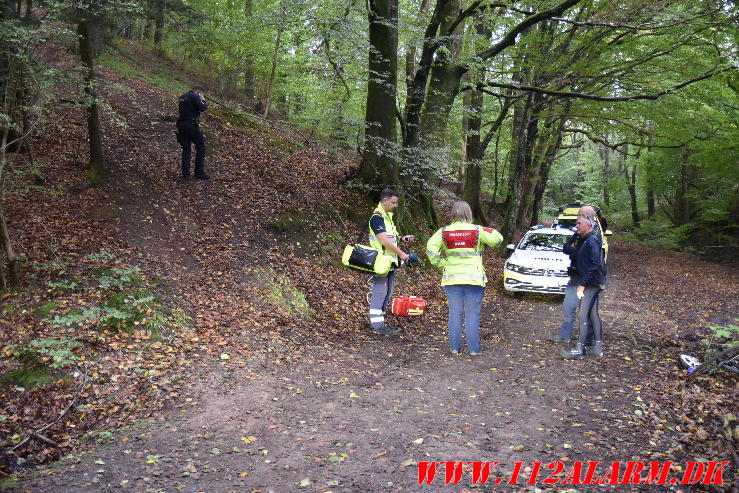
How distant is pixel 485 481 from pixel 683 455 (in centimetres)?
183

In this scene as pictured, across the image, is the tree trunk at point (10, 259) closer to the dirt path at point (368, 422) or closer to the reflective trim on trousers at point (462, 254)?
the dirt path at point (368, 422)

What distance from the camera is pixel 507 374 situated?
6.23 m

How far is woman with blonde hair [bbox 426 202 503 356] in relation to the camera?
6.51 m

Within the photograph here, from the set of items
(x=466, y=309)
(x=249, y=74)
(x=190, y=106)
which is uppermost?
(x=249, y=74)

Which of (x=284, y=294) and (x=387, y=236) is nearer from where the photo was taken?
(x=387, y=236)

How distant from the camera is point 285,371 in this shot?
5996mm

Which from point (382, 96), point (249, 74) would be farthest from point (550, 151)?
point (249, 74)

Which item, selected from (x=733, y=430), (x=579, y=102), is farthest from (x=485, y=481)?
(x=579, y=102)

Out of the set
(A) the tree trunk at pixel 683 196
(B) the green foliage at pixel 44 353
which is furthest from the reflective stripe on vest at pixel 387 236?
Answer: (A) the tree trunk at pixel 683 196

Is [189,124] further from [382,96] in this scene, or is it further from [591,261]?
[591,261]

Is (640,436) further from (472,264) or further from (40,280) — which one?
(40,280)

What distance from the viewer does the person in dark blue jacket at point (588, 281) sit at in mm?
6793

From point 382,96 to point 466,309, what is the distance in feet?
21.8

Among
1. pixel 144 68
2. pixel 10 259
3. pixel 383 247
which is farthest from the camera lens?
pixel 144 68
